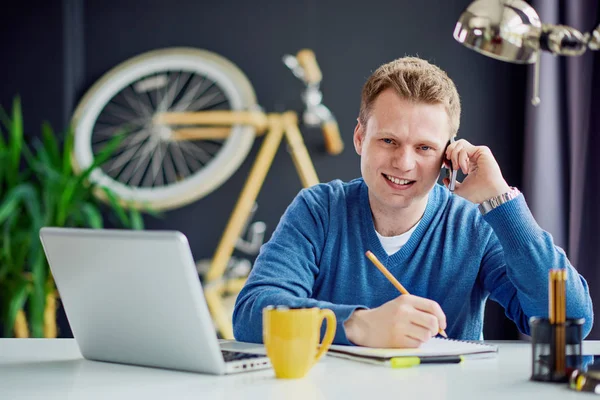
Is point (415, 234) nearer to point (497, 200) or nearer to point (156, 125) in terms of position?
point (497, 200)

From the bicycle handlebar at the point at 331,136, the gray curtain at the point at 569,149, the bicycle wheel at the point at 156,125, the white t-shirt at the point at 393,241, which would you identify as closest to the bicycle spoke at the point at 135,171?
the bicycle wheel at the point at 156,125

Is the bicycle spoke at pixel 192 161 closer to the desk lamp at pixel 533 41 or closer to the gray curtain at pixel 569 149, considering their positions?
the gray curtain at pixel 569 149

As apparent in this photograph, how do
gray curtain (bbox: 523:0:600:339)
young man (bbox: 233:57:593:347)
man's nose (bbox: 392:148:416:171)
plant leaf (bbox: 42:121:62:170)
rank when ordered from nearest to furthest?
1. young man (bbox: 233:57:593:347)
2. man's nose (bbox: 392:148:416:171)
3. gray curtain (bbox: 523:0:600:339)
4. plant leaf (bbox: 42:121:62:170)

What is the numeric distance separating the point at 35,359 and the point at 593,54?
6.30 ft

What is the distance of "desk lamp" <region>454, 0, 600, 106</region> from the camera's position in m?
1.16

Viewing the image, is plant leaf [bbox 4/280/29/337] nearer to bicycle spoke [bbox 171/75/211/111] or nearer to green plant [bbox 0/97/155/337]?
green plant [bbox 0/97/155/337]

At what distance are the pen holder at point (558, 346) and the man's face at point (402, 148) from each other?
60 cm

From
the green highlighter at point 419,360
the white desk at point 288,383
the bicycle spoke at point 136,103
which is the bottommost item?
the white desk at point 288,383

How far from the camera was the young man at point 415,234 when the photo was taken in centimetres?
146

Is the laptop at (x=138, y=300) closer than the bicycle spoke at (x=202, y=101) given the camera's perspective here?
Yes

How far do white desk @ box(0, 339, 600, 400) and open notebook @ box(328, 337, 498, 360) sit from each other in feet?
0.07

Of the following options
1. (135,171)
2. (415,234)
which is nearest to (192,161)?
(135,171)

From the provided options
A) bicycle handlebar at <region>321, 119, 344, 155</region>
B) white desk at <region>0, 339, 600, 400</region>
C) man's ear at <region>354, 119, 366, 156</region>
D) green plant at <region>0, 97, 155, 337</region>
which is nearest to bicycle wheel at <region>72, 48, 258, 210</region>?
green plant at <region>0, 97, 155, 337</region>

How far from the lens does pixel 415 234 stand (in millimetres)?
1680
